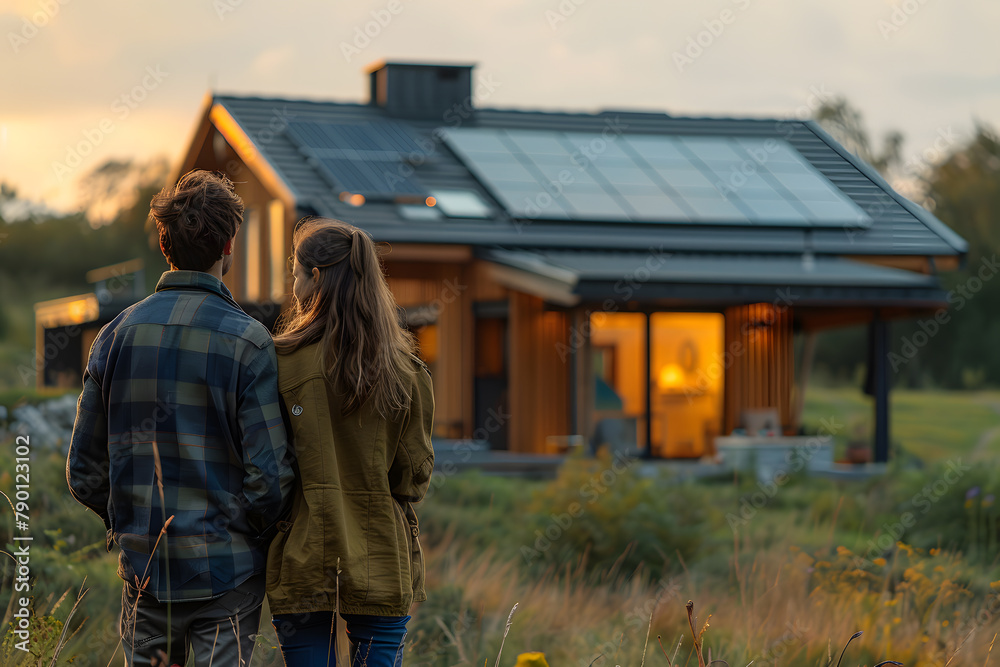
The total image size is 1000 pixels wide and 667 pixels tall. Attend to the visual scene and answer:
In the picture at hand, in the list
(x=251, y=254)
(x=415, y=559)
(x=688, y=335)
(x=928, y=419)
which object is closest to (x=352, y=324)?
(x=415, y=559)

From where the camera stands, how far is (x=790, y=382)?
50.4 feet

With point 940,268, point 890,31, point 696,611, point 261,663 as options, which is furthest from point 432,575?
point 940,268

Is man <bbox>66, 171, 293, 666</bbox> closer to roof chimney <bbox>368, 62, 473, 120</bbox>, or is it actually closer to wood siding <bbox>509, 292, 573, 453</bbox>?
wood siding <bbox>509, 292, 573, 453</bbox>

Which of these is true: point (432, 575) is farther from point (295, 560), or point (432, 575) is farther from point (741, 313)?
point (741, 313)

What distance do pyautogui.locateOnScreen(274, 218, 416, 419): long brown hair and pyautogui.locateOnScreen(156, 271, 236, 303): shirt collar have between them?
0.22 meters

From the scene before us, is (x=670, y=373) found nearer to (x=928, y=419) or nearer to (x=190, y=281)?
(x=928, y=419)

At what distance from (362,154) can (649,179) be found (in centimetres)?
426

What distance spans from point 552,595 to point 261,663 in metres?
2.15

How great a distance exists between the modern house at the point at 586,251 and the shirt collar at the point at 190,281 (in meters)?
9.46

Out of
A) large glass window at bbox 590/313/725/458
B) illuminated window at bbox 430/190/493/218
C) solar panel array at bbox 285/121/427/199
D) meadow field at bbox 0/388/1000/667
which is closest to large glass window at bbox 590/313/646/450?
large glass window at bbox 590/313/725/458

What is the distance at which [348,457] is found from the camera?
270 centimetres

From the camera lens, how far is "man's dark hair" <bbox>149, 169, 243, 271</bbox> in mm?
2584

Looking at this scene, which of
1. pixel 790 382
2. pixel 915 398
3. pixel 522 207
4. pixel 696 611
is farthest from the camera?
pixel 915 398

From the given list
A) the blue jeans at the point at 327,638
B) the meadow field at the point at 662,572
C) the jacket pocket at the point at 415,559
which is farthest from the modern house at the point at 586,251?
the blue jeans at the point at 327,638
